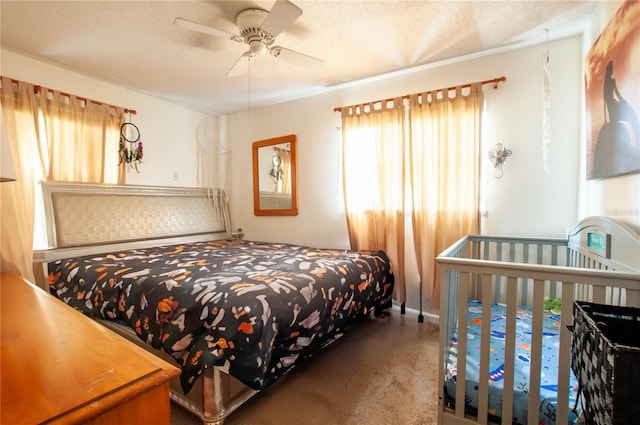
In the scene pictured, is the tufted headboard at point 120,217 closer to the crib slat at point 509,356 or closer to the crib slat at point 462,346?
the crib slat at point 462,346

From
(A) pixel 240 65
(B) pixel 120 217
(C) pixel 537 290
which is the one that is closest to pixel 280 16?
(A) pixel 240 65

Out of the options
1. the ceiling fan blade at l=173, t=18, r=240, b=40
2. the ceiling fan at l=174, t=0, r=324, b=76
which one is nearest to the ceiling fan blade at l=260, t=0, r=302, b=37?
the ceiling fan at l=174, t=0, r=324, b=76

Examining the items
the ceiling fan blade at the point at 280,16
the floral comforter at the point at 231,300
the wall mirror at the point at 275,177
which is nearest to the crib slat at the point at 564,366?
the floral comforter at the point at 231,300

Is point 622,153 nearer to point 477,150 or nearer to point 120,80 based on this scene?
point 477,150

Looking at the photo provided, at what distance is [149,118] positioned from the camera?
10.9 ft

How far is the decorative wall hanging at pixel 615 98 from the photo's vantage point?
1.24m

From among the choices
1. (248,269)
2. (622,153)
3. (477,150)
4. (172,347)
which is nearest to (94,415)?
(172,347)

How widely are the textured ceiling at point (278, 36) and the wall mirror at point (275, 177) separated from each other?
859mm

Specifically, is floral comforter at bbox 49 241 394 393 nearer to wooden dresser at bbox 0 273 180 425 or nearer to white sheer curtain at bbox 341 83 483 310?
white sheer curtain at bbox 341 83 483 310

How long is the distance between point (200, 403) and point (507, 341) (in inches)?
59.4

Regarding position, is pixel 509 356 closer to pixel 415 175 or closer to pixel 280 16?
pixel 415 175

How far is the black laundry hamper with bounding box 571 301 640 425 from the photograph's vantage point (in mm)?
644

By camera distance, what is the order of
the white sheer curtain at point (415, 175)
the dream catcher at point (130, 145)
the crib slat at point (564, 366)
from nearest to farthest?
the crib slat at point (564, 366)
the white sheer curtain at point (415, 175)
the dream catcher at point (130, 145)

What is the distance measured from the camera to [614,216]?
152 centimetres
